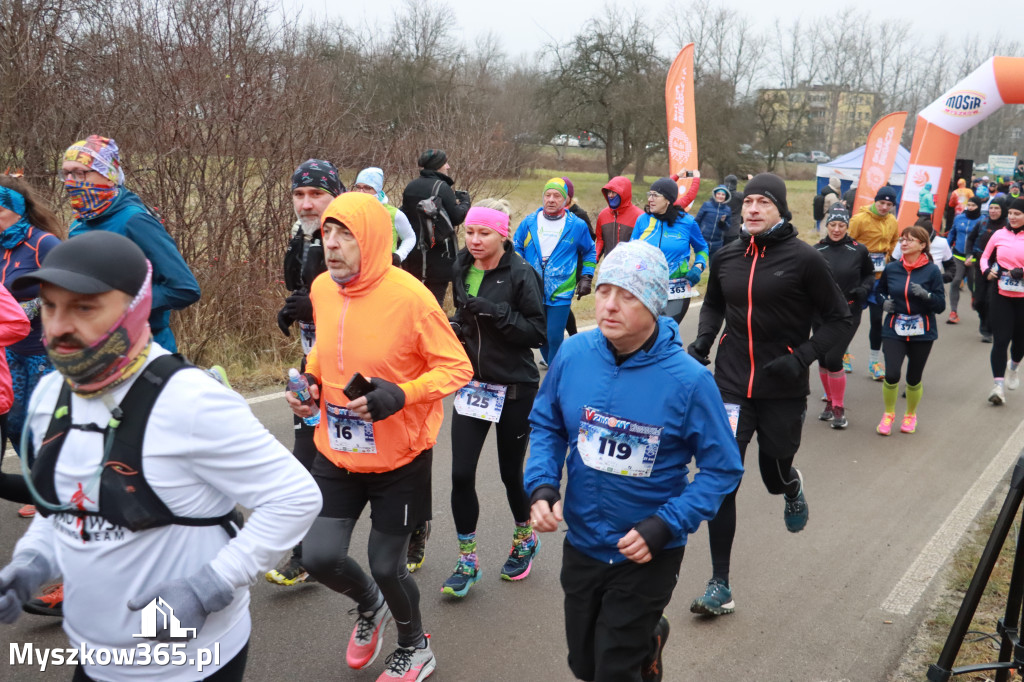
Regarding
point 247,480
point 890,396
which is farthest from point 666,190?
point 247,480

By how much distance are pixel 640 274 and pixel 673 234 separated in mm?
6009

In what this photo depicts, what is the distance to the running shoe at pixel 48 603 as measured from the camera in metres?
4.00

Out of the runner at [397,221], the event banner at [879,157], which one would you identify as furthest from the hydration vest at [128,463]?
the event banner at [879,157]

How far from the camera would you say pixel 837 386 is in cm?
804

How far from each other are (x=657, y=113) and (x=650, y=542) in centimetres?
3906

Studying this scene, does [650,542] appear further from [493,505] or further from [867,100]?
[867,100]

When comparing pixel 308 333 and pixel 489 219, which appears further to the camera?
pixel 308 333

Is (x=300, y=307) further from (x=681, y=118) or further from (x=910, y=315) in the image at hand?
(x=681, y=118)

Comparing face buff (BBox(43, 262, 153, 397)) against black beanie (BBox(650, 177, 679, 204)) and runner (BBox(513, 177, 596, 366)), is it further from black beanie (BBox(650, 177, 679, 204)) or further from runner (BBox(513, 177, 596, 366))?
black beanie (BBox(650, 177, 679, 204))

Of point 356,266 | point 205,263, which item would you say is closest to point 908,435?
point 356,266

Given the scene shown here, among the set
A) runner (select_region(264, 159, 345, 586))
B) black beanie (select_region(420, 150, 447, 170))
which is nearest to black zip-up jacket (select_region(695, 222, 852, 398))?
runner (select_region(264, 159, 345, 586))

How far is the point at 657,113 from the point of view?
3975cm

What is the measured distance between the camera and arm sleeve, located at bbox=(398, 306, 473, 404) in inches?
138

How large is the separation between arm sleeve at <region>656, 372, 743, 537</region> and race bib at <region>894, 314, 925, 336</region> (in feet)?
18.3
